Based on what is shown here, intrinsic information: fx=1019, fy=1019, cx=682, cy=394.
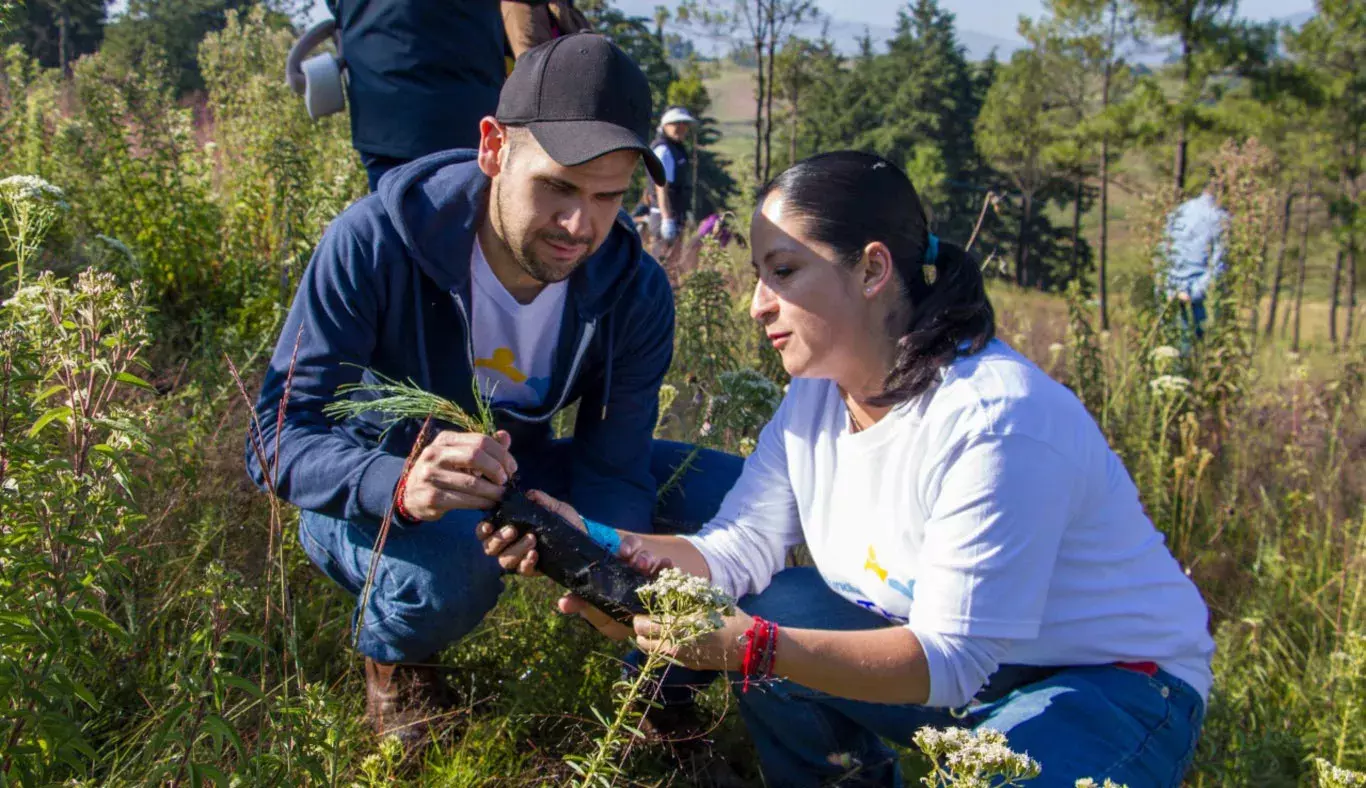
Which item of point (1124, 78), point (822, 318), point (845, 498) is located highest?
point (1124, 78)

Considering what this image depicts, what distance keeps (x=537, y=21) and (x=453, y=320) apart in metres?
1.41

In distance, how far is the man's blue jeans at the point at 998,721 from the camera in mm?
2020

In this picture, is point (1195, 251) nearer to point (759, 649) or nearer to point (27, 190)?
point (759, 649)

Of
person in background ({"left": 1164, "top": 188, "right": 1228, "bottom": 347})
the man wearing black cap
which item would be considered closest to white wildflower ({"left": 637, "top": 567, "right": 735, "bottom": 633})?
the man wearing black cap

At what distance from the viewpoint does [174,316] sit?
4.21 metres

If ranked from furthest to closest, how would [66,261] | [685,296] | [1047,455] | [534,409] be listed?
1. [66,261]
2. [685,296]
3. [534,409]
4. [1047,455]

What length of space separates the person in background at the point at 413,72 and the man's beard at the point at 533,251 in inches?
36.3

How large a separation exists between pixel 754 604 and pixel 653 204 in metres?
8.38

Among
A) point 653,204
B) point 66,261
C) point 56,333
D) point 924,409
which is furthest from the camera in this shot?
point 653,204

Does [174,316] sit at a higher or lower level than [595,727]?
higher

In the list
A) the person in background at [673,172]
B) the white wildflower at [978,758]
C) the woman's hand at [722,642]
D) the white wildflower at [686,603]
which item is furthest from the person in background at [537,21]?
the person in background at [673,172]

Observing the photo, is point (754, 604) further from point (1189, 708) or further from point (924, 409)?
point (1189, 708)

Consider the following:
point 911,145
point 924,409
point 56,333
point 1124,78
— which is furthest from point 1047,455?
point 911,145

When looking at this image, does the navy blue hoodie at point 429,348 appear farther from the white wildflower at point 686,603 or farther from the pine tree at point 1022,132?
the pine tree at point 1022,132
